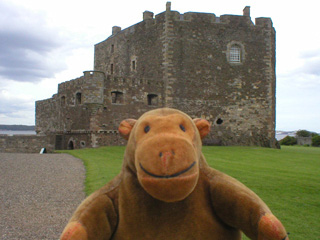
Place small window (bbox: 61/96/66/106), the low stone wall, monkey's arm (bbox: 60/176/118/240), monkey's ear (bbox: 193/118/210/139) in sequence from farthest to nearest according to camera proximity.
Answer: small window (bbox: 61/96/66/106), the low stone wall, monkey's ear (bbox: 193/118/210/139), monkey's arm (bbox: 60/176/118/240)

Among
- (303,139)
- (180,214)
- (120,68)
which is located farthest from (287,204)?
(303,139)

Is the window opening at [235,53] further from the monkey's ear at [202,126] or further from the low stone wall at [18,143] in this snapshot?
the monkey's ear at [202,126]

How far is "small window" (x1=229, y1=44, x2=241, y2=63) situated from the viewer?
22672mm

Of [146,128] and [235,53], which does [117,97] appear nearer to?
[235,53]

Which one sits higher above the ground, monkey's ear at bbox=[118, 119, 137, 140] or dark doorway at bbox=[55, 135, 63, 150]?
monkey's ear at bbox=[118, 119, 137, 140]

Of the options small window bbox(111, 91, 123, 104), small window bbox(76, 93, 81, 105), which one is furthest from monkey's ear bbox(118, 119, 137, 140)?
small window bbox(76, 93, 81, 105)

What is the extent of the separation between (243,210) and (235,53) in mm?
21837

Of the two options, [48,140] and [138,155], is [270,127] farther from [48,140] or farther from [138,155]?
[138,155]

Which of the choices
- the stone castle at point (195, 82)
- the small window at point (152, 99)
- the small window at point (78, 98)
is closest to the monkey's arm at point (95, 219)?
the stone castle at point (195, 82)

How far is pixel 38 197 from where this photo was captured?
7.57 metres

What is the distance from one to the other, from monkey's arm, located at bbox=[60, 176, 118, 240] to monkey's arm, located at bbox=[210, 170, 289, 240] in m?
0.83

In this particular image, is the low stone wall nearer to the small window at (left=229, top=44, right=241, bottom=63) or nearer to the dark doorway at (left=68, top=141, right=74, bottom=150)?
the dark doorway at (left=68, top=141, right=74, bottom=150)

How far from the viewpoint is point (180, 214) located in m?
2.36

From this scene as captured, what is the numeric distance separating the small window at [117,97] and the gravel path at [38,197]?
326 inches
